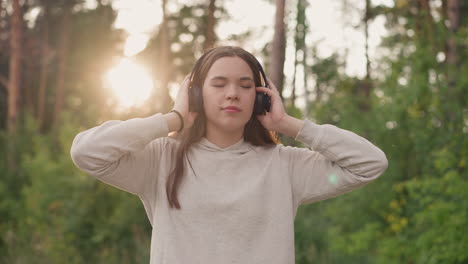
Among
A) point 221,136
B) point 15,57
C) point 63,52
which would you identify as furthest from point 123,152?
point 63,52

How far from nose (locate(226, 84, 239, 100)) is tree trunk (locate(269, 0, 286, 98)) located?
3097 millimetres

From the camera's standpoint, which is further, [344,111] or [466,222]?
[344,111]

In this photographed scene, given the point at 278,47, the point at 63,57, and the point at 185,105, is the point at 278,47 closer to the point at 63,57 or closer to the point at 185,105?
the point at 185,105

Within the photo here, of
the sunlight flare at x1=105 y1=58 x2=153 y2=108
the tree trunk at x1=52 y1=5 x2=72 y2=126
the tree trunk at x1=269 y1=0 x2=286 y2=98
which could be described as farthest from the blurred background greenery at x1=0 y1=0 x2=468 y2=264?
the tree trunk at x1=52 y1=5 x2=72 y2=126

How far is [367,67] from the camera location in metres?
19.8

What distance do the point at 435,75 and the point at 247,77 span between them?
4.73 meters

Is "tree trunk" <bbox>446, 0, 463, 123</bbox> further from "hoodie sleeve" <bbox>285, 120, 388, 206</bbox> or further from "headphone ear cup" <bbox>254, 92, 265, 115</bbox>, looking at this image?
"headphone ear cup" <bbox>254, 92, 265, 115</bbox>

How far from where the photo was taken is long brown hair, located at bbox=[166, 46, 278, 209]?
239cm

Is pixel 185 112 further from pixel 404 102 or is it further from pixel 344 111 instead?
pixel 344 111

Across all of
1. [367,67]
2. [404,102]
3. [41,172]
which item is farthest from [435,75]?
[367,67]

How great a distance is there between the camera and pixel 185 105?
246cm

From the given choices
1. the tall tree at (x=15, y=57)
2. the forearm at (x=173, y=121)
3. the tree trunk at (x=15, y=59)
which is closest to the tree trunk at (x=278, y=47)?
the forearm at (x=173, y=121)

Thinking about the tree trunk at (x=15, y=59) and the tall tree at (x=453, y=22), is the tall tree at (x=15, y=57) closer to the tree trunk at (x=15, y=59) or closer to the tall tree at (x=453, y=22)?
the tree trunk at (x=15, y=59)

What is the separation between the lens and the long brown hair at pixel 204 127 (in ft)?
7.83
